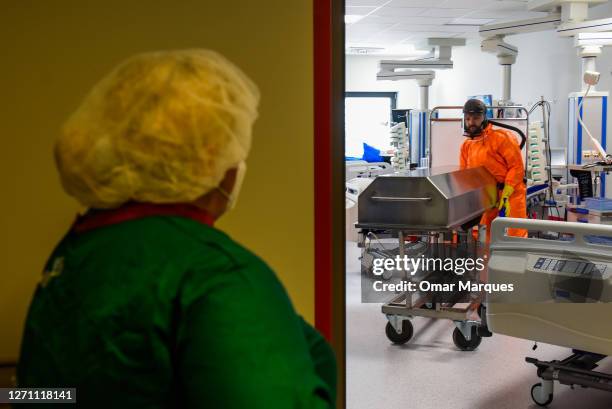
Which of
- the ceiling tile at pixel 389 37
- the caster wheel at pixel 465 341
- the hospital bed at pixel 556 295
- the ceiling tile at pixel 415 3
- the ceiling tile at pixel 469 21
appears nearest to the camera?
the hospital bed at pixel 556 295

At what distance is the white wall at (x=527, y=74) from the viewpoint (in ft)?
26.8

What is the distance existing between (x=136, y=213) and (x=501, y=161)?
175 inches

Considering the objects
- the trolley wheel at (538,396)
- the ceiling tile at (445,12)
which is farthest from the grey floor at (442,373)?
the ceiling tile at (445,12)

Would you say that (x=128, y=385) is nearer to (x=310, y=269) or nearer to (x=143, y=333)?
(x=143, y=333)

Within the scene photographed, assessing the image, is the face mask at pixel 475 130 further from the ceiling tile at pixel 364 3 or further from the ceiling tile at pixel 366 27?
the ceiling tile at pixel 366 27

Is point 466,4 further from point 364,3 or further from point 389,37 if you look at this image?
point 389,37

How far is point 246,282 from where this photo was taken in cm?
77

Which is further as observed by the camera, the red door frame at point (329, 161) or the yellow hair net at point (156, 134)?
the red door frame at point (329, 161)

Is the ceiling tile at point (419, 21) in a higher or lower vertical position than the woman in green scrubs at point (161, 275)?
higher

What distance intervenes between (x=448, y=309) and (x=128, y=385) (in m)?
3.57

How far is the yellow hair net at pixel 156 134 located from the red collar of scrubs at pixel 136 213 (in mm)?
13

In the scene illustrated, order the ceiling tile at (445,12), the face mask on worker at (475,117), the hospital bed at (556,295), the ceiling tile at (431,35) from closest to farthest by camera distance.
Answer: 1. the hospital bed at (556,295)
2. the face mask on worker at (475,117)
3. the ceiling tile at (445,12)
4. the ceiling tile at (431,35)

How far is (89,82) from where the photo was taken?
1.54m

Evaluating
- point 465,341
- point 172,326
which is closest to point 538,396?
point 465,341
